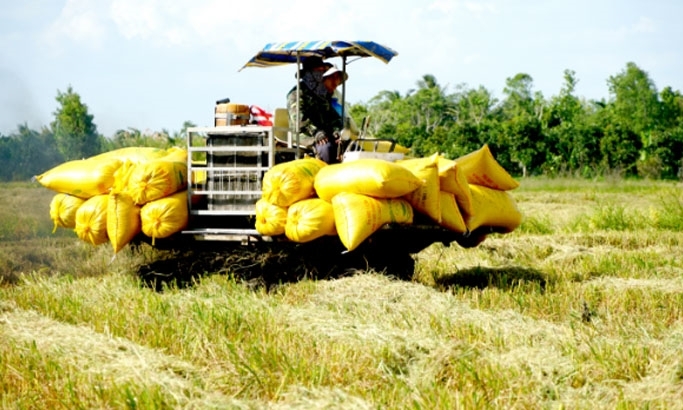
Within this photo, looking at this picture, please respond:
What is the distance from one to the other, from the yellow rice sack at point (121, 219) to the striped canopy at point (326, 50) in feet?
5.95

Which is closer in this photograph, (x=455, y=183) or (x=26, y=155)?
(x=455, y=183)

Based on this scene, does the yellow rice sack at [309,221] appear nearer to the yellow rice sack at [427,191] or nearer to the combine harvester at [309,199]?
the combine harvester at [309,199]

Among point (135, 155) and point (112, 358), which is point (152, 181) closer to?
point (135, 155)

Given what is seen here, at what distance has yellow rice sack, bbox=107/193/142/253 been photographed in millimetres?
7367

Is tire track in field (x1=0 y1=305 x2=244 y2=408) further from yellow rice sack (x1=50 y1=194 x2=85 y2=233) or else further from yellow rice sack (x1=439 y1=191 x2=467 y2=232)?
yellow rice sack (x1=439 y1=191 x2=467 y2=232)

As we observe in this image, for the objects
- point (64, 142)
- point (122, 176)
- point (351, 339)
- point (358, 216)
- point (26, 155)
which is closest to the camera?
point (351, 339)

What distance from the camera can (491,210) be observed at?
8.20m

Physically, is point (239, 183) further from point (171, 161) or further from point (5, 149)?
point (5, 149)

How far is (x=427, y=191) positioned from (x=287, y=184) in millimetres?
1154

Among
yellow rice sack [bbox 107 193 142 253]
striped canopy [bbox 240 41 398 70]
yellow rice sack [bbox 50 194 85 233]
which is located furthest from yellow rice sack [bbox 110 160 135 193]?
striped canopy [bbox 240 41 398 70]

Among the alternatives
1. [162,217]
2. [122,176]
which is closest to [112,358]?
[162,217]

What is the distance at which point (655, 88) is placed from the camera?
60438 mm

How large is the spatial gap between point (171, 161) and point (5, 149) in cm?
1461

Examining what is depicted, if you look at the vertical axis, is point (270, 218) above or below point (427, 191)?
below
